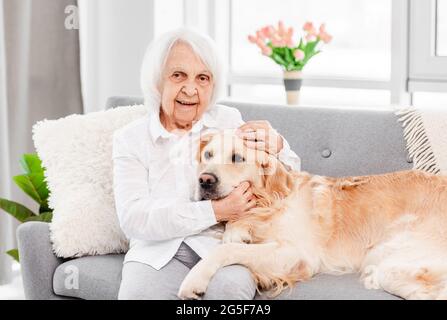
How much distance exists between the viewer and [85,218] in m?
2.55

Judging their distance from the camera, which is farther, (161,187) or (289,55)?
(289,55)

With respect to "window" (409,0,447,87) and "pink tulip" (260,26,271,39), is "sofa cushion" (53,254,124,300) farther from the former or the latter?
"window" (409,0,447,87)

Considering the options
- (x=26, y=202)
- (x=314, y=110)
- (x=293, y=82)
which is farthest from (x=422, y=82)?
(x=26, y=202)

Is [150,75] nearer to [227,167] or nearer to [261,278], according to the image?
[227,167]

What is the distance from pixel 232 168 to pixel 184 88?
32 centimetres

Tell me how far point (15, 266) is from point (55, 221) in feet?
4.88

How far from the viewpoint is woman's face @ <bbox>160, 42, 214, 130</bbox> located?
231 cm

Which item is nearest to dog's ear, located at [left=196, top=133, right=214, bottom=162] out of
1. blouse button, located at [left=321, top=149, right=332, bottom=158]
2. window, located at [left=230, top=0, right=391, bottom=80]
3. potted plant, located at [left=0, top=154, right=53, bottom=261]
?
blouse button, located at [left=321, top=149, right=332, bottom=158]

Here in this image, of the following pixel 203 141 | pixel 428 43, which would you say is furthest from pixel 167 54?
pixel 428 43

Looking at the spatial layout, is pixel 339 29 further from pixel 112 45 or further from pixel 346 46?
pixel 112 45

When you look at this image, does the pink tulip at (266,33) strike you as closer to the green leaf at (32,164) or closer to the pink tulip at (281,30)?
the pink tulip at (281,30)

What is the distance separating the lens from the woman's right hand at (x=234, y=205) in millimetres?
2176

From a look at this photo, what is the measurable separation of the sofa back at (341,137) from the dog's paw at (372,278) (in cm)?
46

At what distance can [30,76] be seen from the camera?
3777mm
